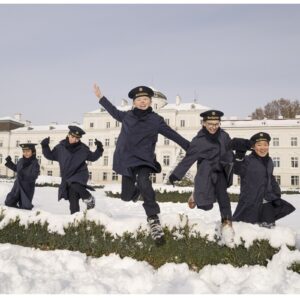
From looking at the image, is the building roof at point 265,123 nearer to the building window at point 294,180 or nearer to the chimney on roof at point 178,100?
the building window at point 294,180

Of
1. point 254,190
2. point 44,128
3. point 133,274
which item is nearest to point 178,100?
point 44,128

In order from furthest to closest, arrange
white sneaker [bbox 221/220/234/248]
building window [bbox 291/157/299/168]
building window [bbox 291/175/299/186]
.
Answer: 1. building window [bbox 291/157/299/168]
2. building window [bbox 291/175/299/186]
3. white sneaker [bbox 221/220/234/248]

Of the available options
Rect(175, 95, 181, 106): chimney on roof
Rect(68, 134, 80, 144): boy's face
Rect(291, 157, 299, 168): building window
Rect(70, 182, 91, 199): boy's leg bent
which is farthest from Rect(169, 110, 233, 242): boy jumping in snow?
Rect(175, 95, 181, 106): chimney on roof

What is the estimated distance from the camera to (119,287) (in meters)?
2.90

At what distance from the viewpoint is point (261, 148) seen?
16.2 feet

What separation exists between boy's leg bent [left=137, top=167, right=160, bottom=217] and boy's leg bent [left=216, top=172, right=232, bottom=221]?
→ 31.2 inches

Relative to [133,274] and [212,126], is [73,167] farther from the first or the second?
[133,274]

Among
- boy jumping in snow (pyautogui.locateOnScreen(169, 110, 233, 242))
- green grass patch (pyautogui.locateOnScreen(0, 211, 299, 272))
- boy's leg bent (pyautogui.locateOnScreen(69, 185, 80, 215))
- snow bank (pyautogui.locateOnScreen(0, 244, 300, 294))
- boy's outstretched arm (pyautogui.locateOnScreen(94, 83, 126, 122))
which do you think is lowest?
snow bank (pyautogui.locateOnScreen(0, 244, 300, 294))

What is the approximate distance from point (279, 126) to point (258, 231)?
149 ft

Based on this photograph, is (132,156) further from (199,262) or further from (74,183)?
(74,183)

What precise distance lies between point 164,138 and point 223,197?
48.0 meters

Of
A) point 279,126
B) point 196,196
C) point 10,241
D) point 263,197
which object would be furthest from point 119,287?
point 279,126

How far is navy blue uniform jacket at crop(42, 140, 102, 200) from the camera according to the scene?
5.75 metres

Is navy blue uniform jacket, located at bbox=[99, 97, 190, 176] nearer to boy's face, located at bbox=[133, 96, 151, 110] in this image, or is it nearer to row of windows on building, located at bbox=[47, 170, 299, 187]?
boy's face, located at bbox=[133, 96, 151, 110]
